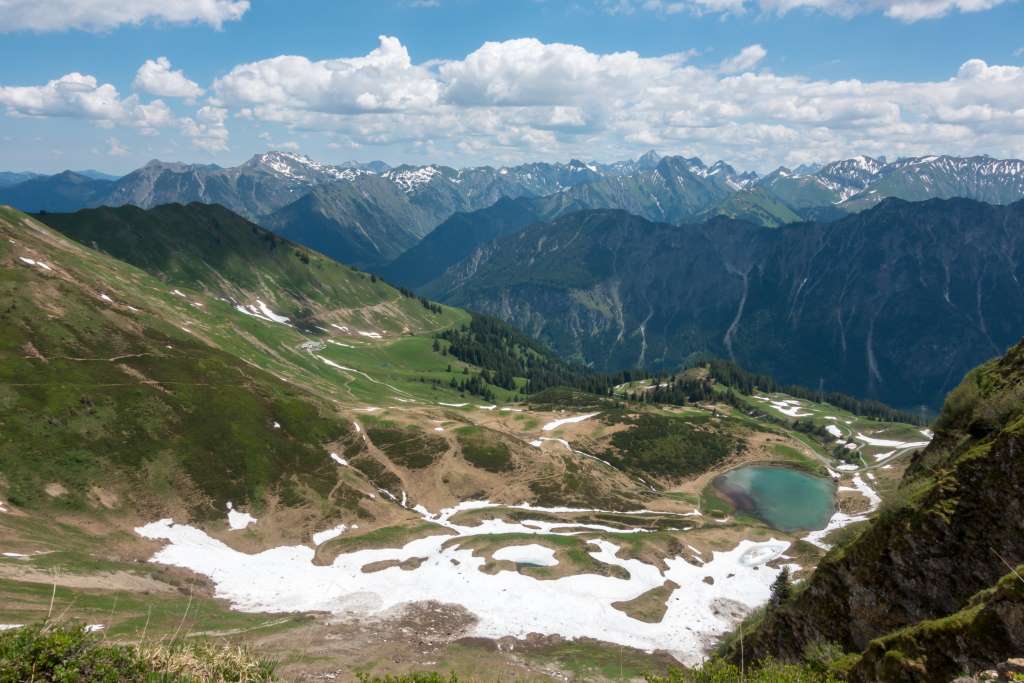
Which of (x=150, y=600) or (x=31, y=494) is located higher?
(x=31, y=494)

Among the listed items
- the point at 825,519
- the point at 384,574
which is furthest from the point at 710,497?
the point at 384,574

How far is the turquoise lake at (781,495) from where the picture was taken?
133625mm

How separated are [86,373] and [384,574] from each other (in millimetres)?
66784

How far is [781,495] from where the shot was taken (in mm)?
149500

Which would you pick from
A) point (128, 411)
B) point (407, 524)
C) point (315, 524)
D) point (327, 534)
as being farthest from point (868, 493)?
point (128, 411)

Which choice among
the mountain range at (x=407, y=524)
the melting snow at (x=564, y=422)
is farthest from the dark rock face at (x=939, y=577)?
the melting snow at (x=564, y=422)

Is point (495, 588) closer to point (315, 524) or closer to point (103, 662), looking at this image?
point (315, 524)

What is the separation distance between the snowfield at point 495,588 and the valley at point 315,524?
34 centimetres

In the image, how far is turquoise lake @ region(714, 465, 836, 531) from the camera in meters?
134

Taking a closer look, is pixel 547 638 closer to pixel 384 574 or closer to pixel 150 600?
pixel 384 574

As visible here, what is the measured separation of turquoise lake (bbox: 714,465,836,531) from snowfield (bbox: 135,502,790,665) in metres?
41.9

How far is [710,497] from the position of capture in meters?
144

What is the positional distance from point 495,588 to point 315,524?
34135mm

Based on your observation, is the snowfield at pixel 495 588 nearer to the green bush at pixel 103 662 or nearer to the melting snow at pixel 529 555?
the melting snow at pixel 529 555
